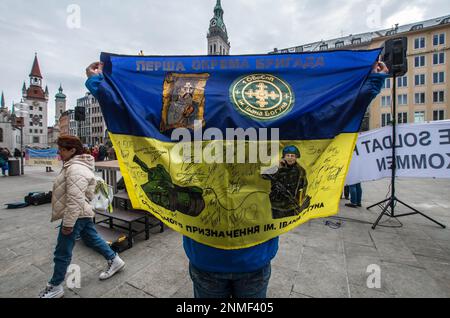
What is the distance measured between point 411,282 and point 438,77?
165 ft

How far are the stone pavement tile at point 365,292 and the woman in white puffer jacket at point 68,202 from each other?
11.4 feet

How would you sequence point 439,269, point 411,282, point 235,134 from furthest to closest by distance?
point 439,269, point 411,282, point 235,134

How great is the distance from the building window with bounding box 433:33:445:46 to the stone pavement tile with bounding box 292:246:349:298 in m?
52.1

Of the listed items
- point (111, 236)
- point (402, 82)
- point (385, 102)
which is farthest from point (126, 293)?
point (402, 82)

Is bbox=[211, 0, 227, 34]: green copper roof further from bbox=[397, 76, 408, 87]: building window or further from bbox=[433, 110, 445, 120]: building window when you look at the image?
bbox=[433, 110, 445, 120]: building window

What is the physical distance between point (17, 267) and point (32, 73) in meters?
107

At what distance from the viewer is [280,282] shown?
9.46 ft

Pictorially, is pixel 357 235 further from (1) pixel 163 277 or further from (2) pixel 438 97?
(2) pixel 438 97

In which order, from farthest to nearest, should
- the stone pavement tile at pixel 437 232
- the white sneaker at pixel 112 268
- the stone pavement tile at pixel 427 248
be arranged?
the stone pavement tile at pixel 437 232, the stone pavement tile at pixel 427 248, the white sneaker at pixel 112 268

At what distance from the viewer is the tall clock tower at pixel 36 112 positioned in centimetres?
7319

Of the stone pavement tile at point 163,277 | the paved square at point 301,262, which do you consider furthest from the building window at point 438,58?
the stone pavement tile at point 163,277

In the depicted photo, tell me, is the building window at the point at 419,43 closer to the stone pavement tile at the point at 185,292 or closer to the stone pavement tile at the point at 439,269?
the stone pavement tile at the point at 439,269
